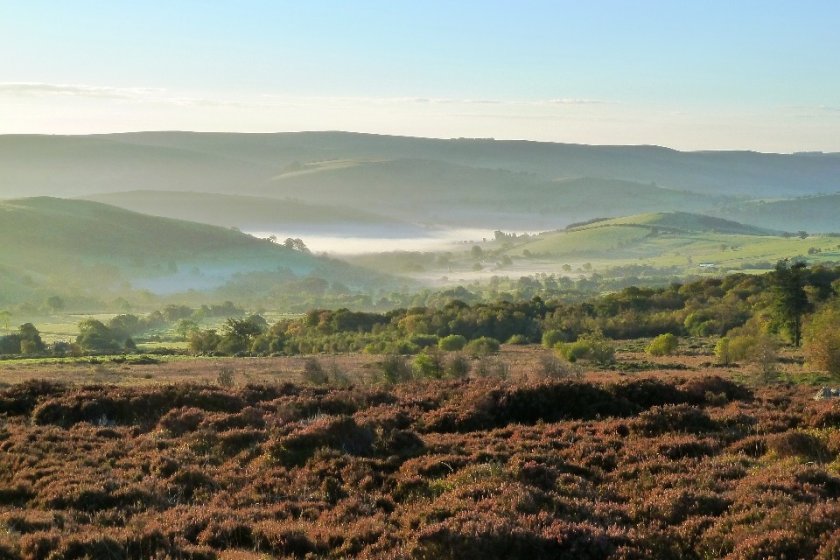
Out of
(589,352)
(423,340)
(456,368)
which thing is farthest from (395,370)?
(423,340)

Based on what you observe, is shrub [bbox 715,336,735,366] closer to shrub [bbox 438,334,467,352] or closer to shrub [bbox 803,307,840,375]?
shrub [bbox 803,307,840,375]

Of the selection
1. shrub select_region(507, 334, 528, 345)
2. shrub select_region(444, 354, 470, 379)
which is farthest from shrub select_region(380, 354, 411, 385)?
shrub select_region(507, 334, 528, 345)

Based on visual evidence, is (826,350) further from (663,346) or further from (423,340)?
(423,340)

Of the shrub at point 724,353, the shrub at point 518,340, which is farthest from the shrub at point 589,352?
the shrub at point 518,340

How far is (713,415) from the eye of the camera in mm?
17281

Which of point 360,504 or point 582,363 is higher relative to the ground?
point 360,504

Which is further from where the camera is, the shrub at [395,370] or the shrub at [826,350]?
the shrub at [826,350]

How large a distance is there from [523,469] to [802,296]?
5899 cm

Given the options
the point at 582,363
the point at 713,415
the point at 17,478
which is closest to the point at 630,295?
the point at 582,363

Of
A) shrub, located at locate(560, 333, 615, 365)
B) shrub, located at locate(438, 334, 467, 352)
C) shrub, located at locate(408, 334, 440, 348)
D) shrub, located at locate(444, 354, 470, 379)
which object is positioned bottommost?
shrub, located at locate(408, 334, 440, 348)

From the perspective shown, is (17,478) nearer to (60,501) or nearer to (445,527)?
(60,501)

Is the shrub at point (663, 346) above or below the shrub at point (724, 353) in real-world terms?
below

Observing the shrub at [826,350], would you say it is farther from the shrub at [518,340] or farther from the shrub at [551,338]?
the shrub at [518,340]

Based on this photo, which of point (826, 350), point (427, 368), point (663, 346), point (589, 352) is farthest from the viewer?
point (663, 346)
